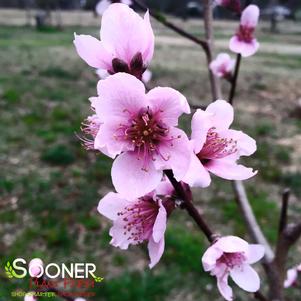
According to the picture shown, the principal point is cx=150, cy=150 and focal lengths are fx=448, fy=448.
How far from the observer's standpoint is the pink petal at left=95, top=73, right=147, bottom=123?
0.67 m

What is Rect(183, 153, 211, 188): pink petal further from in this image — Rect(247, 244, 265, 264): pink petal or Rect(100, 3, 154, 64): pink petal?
Rect(247, 244, 265, 264): pink petal

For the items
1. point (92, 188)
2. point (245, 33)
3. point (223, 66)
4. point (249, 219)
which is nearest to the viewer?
point (249, 219)

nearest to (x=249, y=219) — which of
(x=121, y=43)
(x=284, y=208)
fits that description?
(x=284, y=208)

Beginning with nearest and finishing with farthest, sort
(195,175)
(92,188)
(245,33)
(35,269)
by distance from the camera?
(195,175) → (35,269) → (245,33) → (92,188)

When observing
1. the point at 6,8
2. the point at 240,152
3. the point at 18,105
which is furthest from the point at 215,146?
the point at 6,8

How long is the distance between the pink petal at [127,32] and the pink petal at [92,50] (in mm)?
17

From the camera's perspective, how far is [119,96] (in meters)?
0.69

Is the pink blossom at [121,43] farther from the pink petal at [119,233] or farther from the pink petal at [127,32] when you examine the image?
the pink petal at [119,233]

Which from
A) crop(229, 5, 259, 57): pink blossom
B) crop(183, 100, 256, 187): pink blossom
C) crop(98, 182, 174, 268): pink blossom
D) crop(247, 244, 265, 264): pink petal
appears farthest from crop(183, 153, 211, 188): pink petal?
crop(229, 5, 259, 57): pink blossom

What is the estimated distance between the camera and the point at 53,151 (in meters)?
3.86

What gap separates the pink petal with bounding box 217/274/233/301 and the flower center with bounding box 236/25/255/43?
37.8 inches

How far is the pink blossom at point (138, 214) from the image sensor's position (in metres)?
0.81

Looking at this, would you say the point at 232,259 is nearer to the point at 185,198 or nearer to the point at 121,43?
the point at 185,198

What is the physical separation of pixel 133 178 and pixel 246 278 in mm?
382
